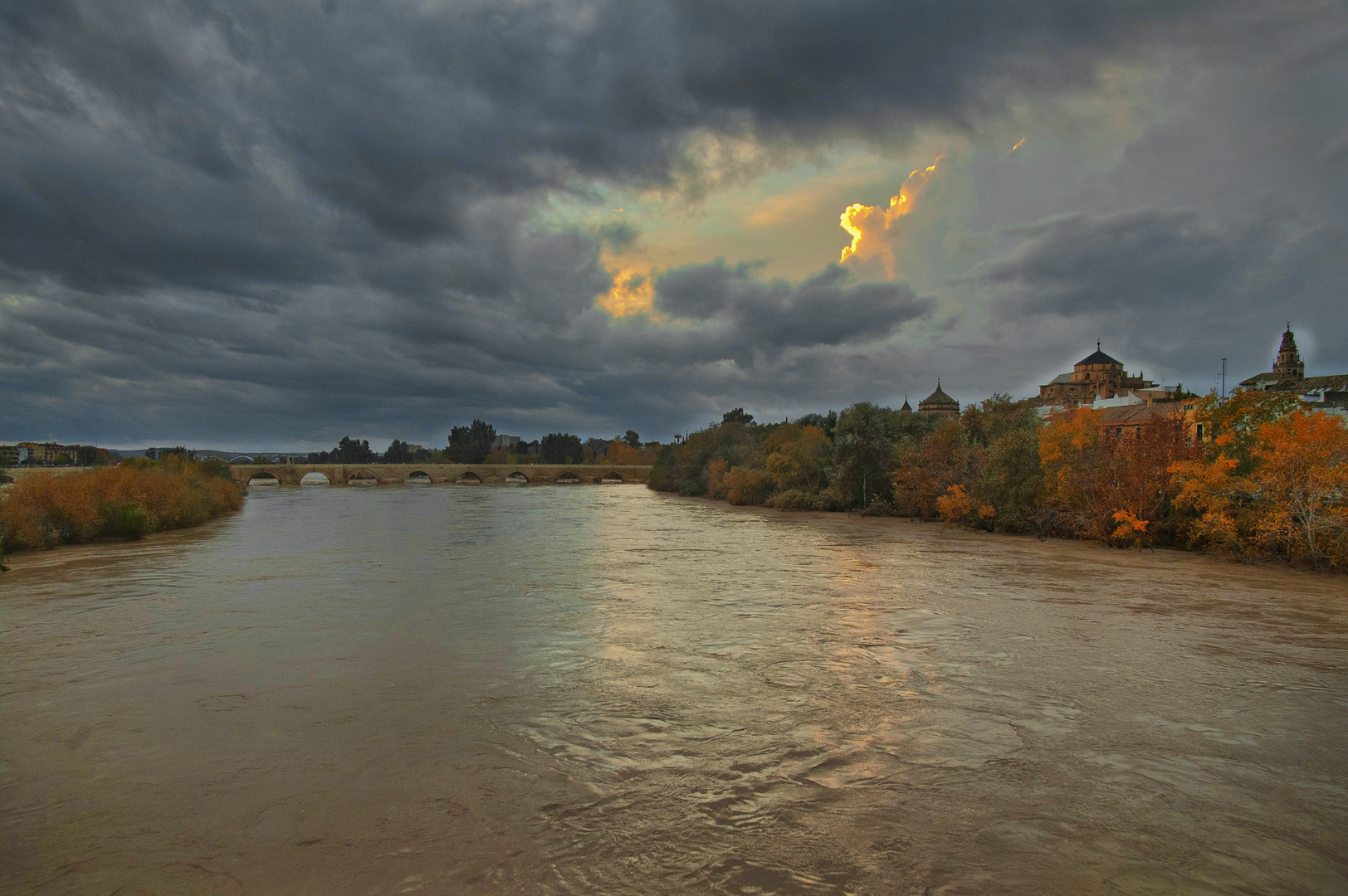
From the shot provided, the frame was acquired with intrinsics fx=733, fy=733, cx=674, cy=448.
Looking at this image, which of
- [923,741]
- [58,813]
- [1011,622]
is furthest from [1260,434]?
[58,813]

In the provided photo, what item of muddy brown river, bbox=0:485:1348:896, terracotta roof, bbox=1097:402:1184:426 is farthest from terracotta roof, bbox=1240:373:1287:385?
muddy brown river, bbox=0:485:1348:896

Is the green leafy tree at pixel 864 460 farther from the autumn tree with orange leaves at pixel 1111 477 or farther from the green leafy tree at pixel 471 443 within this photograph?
the green leafy tree at pixel 471 443

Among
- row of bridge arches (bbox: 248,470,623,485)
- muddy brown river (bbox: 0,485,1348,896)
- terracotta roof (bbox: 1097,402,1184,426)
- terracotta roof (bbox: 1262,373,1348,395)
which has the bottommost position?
muddy brown river (bbox: 0,485,1348,896)

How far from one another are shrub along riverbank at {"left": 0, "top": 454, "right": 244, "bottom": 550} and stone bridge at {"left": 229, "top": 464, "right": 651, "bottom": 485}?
245 feet

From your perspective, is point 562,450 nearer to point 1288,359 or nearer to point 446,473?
point 446,473

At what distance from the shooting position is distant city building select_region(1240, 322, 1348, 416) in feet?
197

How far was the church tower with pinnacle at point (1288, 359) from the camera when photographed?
381 feet

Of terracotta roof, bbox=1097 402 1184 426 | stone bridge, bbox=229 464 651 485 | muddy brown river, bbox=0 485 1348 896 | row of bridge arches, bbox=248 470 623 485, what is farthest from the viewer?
row of bridge arches, bbox=248 470 623 485

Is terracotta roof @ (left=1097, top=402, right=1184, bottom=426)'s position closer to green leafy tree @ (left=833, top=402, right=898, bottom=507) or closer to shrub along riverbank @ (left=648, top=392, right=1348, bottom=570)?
shrub along riverbank @ (left=648, top=392, right=1348, bottom=570)

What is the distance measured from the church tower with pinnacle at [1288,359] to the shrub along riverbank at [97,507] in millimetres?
143617

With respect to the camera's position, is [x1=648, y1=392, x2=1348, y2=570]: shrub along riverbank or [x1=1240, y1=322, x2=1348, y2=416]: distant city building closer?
[x1=648, y1=392, x2=1348, y2=570]: shrub along riverbank

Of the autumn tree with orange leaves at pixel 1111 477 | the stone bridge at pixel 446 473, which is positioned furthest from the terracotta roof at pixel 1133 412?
the stone bridge at pixel 446 473

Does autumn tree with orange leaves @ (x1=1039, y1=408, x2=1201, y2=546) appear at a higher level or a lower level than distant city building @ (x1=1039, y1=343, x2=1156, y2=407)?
lower

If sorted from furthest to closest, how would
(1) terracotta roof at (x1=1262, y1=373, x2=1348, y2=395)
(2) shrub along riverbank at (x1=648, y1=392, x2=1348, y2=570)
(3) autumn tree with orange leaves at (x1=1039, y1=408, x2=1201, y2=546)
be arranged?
1. (1) terracotta roof at (x1=1262, y1=373, x2=1348, y2=395)
2. (3) autumn tree with orange leaves at (x1=1039, y1=408, x2=1201, y2=546)
3. (2) shrub along riverbank at (x1=648, y1=392, x2=1348, y2=570)
